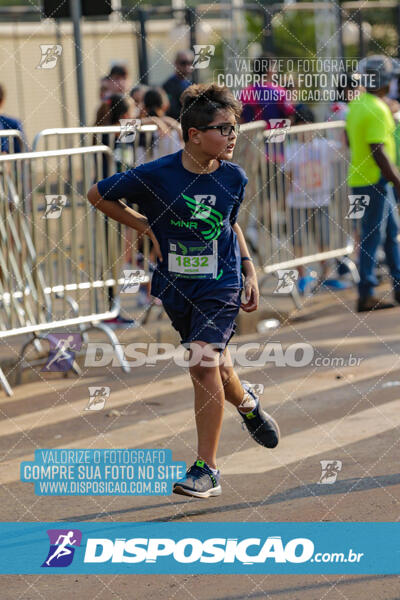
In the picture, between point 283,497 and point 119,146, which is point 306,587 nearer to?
point 283,497

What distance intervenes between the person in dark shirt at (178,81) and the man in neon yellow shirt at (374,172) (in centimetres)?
335

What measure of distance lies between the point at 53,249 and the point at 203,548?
13.4 feet

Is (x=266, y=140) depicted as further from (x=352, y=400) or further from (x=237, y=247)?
(x=237, y=247)

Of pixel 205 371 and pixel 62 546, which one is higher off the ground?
pixel 205 371

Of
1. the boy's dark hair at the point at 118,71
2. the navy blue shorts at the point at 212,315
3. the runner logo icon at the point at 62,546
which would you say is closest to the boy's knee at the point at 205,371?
the navy blue shorts at the point at 212,315

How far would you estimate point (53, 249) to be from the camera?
8.79 meters

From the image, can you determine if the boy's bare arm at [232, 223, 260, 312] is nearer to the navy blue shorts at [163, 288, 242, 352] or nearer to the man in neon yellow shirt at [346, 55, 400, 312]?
the navy blue shorts at [163, 288, 242, 352]

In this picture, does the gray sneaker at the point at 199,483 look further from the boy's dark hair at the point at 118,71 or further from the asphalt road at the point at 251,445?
the boy's dark hair at the point at 118,71

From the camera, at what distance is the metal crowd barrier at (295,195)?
1102cm

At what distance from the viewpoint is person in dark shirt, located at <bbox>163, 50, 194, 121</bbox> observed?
556 inches

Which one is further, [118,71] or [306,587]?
[118,71]

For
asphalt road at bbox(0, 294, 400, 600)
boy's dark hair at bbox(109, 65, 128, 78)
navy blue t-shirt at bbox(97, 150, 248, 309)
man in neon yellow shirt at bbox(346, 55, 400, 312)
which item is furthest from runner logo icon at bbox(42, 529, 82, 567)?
boy's dark hair at bbox(109, 65, 128, 78)

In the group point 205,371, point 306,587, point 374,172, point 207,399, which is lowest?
point 374,172

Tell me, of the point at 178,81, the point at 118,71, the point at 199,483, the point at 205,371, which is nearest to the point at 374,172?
the point at 178,81
